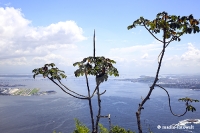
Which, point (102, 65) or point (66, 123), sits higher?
point (102, 65)

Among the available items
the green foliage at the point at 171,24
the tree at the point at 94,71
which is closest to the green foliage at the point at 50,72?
the tree at the point at 94,71

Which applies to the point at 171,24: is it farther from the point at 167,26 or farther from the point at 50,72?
the point at 50,72

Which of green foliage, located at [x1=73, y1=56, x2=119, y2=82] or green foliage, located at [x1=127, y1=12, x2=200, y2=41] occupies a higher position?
green foliage, located at [x1=127, y1=12, x2=200, y2=41]

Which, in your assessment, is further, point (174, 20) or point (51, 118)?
point (51, 118)

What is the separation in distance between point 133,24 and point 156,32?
0.41m

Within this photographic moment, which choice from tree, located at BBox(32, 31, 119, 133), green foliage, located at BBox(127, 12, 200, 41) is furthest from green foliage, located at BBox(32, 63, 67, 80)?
green foliage, located at BBox(127, 12, 200, 41)

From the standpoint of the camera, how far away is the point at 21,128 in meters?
37.9

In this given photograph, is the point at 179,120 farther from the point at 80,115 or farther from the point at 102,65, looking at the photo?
the point at 102,65

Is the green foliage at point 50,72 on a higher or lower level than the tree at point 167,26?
lower

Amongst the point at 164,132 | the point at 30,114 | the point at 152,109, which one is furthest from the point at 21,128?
the point at 152,109

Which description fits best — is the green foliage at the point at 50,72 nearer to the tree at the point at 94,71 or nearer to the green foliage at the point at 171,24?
the tree at the point at 94,71

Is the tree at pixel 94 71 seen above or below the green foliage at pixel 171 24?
below

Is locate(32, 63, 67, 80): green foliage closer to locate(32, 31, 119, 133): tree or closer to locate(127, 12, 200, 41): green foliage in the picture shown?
locate(32, 31, 119, 133): tree

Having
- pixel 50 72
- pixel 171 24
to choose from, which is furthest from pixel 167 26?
pixel 50 72
